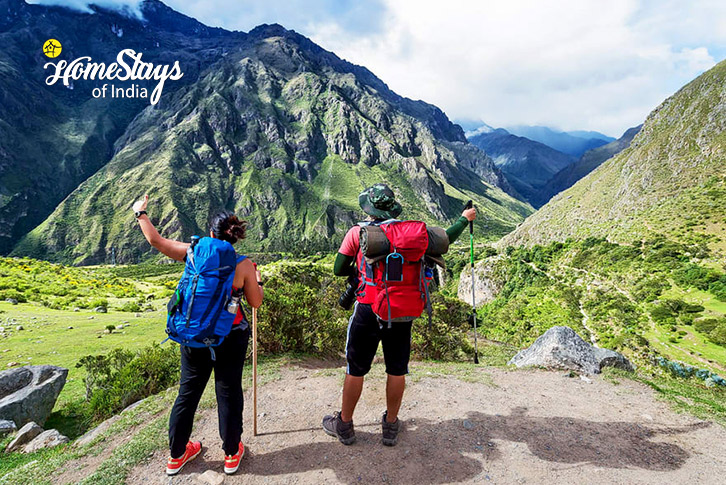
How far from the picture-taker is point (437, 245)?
4.01 metres

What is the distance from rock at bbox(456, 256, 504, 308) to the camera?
55.8m

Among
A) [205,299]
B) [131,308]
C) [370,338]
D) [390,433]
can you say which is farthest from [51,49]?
[390,433]

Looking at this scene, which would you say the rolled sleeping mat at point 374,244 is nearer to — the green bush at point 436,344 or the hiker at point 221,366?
the hiker at point 221,366

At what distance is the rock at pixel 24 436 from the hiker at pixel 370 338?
539 cm

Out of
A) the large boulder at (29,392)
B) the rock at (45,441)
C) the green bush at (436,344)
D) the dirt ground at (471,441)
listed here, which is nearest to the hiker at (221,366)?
the dirt ground at (471,441)

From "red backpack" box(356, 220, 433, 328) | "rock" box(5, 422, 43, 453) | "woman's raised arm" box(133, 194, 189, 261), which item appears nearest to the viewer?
"woman's raised arm" box(133, 194, 189, 261)

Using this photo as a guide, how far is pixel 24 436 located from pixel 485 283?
5875 cm

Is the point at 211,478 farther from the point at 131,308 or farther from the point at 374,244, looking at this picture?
the point at 131,308

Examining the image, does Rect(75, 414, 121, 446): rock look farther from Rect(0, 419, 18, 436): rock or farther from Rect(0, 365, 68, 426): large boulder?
Rect(0, 365, 68, 426): large boulder

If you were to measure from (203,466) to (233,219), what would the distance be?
10.2ft

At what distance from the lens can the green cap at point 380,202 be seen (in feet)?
14.0

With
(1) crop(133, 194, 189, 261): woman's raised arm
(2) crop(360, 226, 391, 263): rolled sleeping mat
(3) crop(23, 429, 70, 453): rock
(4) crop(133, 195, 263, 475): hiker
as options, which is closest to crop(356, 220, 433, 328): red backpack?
(2) crop(360, 226, 391, 263): rolled sleeping mat

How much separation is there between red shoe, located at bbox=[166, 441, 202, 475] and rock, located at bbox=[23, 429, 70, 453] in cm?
264

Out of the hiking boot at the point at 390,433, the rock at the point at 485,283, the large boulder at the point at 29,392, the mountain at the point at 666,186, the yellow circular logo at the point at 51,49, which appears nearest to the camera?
the hiking boot at the point at 390,433
